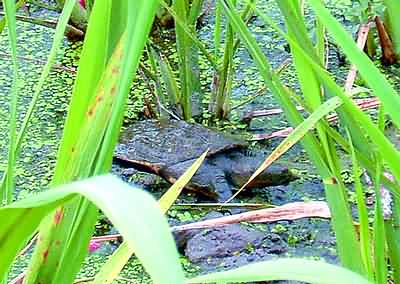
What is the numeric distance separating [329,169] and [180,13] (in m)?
0.70

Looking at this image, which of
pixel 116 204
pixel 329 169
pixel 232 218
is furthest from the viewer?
pixel 232 218

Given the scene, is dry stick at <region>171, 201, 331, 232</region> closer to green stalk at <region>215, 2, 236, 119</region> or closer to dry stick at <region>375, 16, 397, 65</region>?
green stalk at <region>215, 2, 236, 119</region>

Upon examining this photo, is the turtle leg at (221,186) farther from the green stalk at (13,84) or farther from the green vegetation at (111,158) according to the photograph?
the green stalk at (13,84)

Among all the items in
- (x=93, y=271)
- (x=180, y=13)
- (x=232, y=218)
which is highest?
(x=180, y=13)

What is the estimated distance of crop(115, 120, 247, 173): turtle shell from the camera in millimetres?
1309

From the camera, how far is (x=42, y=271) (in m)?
0.53

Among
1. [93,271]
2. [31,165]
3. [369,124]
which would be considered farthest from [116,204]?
[31,165]

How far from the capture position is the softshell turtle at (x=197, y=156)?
1269 mm

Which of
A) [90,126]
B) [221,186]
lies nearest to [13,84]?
[90,126]

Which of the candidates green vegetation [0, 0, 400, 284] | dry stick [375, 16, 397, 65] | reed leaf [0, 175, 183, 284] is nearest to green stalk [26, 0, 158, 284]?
green vegetation [0, 0, 400, 284]

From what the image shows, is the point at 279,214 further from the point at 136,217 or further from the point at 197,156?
the point at 197,156

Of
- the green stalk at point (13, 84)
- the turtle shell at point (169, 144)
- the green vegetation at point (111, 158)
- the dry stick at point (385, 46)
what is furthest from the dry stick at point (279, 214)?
the dry stick at point (385, 46)

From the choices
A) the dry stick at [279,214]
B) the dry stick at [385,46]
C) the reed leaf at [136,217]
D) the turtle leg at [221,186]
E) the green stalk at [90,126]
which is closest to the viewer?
the reed leaf at [136,217]

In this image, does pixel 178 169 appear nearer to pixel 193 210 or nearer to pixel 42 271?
pixel 193 210
